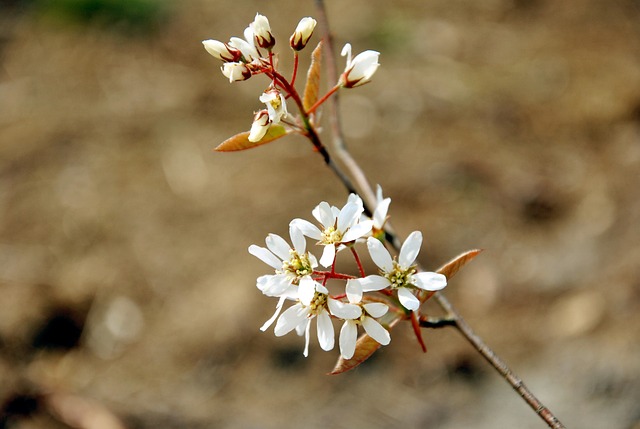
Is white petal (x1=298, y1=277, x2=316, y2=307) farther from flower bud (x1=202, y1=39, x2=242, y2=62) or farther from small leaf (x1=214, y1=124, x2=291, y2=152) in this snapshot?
flower bud (x1=202, y1=39, x2=242, y2=62)

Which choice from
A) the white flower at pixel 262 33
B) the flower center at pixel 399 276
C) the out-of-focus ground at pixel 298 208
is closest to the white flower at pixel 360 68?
the white flower at pixel 262 33

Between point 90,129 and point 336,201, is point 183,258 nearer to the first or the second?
point 336,201

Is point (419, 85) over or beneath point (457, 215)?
over

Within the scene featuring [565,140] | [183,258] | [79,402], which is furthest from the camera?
[565,140]

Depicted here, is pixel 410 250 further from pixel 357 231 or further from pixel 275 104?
pixel 275 104

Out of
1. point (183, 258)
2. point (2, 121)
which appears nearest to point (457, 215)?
point (183, 258)

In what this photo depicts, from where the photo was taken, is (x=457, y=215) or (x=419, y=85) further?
(x=419, y=85)
